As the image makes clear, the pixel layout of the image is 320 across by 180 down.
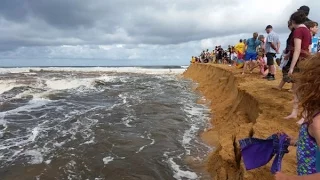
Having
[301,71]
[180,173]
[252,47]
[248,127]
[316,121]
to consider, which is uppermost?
[252,47]

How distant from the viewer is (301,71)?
199cm

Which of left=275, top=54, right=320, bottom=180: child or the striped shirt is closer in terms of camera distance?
left=275, top=54, right=320, bottom=180: child

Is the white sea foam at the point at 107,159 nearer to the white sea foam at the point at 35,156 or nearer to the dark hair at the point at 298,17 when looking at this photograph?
the white sea foam at the point at 35,156

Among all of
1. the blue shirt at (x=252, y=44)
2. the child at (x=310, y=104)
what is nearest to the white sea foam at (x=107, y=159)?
the child at (x=310, y=104)

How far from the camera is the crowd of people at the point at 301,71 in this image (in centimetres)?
191

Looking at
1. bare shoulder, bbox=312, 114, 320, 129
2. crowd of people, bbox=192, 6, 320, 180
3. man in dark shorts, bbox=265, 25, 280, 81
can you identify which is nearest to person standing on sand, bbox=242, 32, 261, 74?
crowd of people, bbox=192, 6, 320, 180

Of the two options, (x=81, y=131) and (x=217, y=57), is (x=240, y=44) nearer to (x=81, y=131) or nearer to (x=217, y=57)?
(x=81, y=131)

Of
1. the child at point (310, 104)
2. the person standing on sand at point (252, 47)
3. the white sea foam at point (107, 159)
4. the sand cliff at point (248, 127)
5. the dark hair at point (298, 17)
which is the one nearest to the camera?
the child at point (310, 104)

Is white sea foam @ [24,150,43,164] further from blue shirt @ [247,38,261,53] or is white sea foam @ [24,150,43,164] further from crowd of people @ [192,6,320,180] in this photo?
blue shirt @ [247,38,261,53]

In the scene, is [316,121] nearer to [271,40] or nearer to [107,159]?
[107,159]

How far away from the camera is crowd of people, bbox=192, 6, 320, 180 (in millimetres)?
1913

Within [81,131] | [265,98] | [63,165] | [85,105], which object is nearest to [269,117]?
[265,98]

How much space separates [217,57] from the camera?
99.7ft

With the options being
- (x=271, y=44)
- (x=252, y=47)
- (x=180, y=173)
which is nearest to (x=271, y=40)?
(x=271, y=44)
